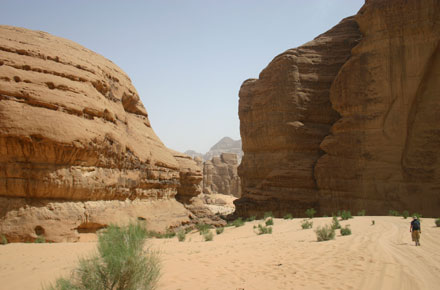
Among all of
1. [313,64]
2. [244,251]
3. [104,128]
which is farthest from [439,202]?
[104,128]

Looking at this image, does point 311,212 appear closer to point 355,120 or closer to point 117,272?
point 355,120

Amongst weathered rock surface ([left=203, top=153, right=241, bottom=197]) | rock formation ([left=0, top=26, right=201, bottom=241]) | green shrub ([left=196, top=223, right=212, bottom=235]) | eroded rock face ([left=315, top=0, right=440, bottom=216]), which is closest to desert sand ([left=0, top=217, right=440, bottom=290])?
rock formation ([left=0, top=26, right=201, bottom=241])

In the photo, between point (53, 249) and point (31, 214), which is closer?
point (53, 249)

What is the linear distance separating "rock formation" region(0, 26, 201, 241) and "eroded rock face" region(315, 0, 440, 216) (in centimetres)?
1207

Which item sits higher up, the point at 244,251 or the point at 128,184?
the point at 128,184

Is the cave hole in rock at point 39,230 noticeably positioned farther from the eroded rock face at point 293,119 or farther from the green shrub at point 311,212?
the eroded rock face at point 293,119

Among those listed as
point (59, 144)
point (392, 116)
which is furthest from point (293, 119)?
point (59, 144)

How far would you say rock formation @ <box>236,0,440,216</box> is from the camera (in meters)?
16.7

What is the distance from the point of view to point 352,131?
18.5 m

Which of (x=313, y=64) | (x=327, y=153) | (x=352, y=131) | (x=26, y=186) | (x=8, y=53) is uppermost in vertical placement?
(x=313, y=64)

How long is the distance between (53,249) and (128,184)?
18.0ft

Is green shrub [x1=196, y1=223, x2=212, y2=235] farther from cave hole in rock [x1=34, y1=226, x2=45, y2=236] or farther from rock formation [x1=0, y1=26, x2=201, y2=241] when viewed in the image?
cave hole in rock [x1=34, y1=226, x2=45, y2=236]

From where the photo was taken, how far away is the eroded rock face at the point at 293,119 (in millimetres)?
20406

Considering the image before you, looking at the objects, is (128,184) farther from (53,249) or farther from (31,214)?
(53,249)
